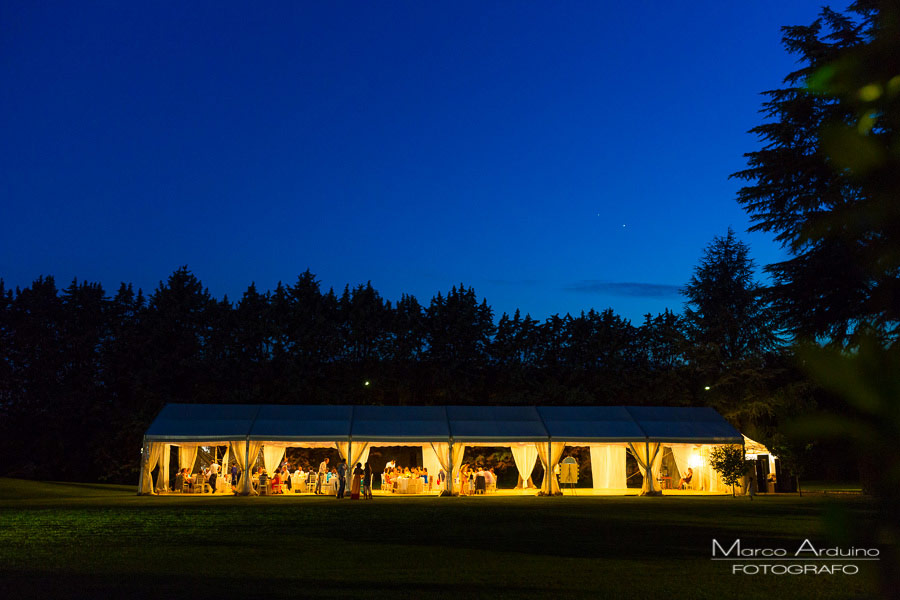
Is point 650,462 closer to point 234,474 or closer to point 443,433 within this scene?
point 443,433

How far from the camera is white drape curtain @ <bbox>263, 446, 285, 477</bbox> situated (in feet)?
90.2

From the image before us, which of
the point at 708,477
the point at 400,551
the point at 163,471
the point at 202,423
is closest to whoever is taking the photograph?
the point at 400,551

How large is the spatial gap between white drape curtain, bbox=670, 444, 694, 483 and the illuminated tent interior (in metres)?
0.06

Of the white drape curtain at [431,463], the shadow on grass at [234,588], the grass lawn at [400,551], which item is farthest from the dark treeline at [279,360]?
the shadow on grass at [234,588]

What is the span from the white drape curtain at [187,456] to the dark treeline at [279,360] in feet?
44.1

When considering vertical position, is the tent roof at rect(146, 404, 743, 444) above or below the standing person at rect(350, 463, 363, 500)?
above

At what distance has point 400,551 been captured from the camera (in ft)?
36.8

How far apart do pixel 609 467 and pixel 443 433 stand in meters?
6.38

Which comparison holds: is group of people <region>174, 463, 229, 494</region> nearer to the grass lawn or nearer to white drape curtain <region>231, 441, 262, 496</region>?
white drape curtain <region>231, 441, 262, 496</region>

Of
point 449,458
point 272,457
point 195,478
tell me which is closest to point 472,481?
point 449,458

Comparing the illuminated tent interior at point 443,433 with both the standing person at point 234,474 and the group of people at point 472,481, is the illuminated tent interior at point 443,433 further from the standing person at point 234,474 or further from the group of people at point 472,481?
the group of people at point 472,481

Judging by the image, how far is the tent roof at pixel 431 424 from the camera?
25969mm

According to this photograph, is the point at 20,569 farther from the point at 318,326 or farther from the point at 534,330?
the point at 534,330

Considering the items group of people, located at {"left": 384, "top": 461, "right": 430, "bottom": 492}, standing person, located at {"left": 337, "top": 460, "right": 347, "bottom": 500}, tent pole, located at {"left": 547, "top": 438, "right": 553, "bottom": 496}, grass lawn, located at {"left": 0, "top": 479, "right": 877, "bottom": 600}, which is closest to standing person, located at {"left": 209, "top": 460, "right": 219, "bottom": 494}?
standing person, located at {"left": 337, "top": 460, "right": 347, "bottom": 500}
